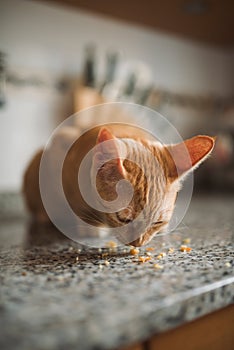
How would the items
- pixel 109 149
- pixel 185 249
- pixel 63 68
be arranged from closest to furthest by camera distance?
pixel 109 149
pixel 185 249
pixel 63 68

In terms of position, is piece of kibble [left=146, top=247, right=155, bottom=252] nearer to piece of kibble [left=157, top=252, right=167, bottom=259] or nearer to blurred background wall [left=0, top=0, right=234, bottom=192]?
piece of kibble [left=157, top=252, right=167, bottom=259]

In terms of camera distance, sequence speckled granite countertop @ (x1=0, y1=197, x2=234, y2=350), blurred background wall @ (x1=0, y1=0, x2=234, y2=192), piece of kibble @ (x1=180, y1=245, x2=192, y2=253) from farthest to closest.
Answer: blurred background wall @ (x1=0, y1=0, x2=234, y2=192) < piece of kibble @ (x1=180, y1=245, x2=192, y2=253) < speckled granite countertop @ (x1=0, y1=197, x2=234, y2=350)

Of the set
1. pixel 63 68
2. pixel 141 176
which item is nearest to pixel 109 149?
pixel 141 176

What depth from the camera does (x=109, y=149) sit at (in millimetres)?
809

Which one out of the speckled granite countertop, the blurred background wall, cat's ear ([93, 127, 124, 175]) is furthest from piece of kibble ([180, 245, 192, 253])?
the blurred background wall

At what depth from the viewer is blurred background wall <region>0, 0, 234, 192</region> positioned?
1.65 m

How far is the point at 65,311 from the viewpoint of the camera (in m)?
0.57

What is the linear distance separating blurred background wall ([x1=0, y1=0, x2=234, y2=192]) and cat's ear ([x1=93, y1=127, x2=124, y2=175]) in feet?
2.89

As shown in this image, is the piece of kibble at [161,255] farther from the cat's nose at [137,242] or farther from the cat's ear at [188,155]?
the cat's ear at [188,155]

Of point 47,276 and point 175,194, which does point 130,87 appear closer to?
point 175,194

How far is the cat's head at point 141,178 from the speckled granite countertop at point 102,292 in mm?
74

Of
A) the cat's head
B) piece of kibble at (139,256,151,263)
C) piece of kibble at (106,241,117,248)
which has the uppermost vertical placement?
the cat's head

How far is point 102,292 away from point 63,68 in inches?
52.5

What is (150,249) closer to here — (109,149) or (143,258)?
(143,258)
